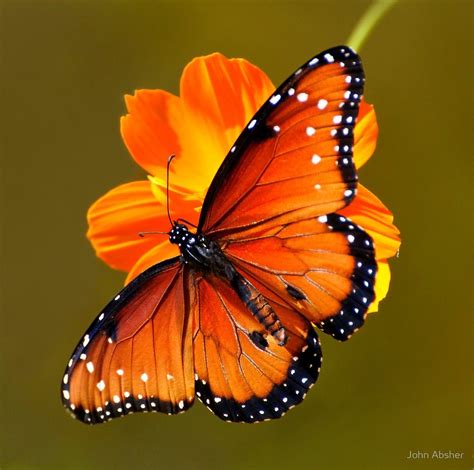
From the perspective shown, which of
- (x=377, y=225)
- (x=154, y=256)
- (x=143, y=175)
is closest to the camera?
(x=377, y=225)

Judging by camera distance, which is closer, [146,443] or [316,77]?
A: [316,77]

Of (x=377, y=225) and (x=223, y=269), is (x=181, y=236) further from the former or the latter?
(x=377, y=225)

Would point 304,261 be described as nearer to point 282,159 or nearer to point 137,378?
point 282,159

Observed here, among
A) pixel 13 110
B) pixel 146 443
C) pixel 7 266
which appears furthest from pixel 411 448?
pixel 13 110

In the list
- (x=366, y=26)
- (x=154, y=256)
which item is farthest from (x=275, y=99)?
(x=154, y=256)

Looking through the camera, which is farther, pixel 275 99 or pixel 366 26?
pixel 366 26

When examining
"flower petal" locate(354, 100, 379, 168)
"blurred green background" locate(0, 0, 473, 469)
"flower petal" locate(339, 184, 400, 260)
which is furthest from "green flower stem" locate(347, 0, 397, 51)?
"blurred green background" locate(0, 0, 473, 469)

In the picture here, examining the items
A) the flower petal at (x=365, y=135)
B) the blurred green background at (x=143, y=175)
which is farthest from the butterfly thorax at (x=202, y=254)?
the blurred green background at (x=143, y=175)
